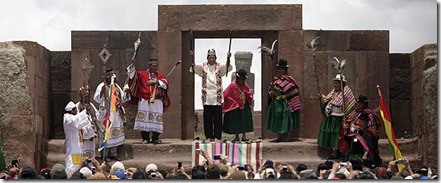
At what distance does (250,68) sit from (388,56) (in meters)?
8.71

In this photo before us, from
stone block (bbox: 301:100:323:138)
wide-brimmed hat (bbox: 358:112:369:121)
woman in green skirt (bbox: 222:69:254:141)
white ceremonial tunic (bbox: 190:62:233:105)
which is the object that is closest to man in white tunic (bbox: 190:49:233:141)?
white ceremonial tunic (bbox: 190:62:233:105)

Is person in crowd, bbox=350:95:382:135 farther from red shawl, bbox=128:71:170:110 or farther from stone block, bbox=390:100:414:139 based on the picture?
red shawl, bbox=128:71:170:110

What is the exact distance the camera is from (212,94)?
17.4 meters

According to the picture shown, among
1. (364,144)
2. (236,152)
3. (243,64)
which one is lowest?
(236,152)

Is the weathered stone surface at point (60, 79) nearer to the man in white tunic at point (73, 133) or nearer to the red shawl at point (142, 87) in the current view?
the red shawl at point (142, 87)

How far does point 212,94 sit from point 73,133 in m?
2.56

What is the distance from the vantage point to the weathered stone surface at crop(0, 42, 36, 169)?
1652cm

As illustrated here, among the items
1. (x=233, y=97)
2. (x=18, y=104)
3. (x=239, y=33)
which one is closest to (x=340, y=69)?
(x=233, y=97)

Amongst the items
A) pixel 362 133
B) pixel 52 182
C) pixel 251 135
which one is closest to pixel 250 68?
pixel 251 135

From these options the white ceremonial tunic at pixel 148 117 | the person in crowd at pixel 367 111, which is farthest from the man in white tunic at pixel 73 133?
the person in crowd at pixel 367 111

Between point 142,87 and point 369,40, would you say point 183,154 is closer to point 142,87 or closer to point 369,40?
point 142,87

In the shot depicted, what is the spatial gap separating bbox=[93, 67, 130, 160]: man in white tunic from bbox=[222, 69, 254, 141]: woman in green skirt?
5.80 feet

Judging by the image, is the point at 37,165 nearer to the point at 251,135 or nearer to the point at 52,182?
the point at 52,182

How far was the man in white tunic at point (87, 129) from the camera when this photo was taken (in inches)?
647
